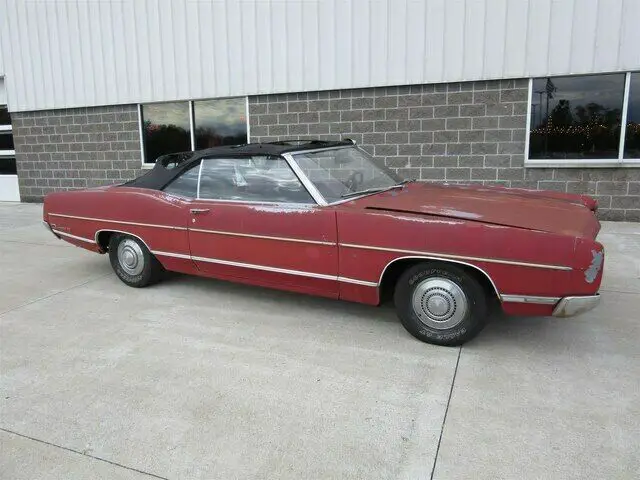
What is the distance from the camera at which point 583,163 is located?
7.63 m

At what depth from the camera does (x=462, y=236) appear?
10.7ft

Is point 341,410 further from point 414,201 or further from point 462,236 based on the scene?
point 414,201

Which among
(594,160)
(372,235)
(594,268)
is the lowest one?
(594,268)

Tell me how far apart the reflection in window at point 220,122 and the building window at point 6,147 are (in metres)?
5.31

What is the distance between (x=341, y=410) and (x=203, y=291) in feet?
8.21

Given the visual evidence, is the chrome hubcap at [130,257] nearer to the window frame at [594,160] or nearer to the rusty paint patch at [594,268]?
the rusty paint patch at [594,268]

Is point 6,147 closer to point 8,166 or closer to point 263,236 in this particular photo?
point 8,166

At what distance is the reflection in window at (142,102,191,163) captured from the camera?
1028 cm

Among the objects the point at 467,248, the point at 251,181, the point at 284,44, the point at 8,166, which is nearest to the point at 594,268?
the point at 467,248

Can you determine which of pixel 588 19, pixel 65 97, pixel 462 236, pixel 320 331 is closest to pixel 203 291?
pixel 320 331

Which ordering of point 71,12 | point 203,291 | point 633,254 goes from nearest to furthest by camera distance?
point 203,291 → point 633,254 → point 71,12

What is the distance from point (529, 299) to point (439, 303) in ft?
1.84

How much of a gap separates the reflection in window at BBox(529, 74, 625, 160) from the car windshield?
4090 mm

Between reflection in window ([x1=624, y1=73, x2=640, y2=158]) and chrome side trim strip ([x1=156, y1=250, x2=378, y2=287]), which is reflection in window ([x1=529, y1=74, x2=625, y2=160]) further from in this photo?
chrome side trim strip ([x1=156, y1=250, x2=378, y2=287])
